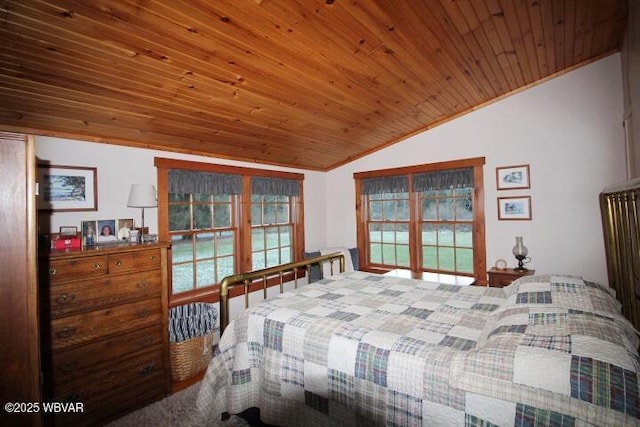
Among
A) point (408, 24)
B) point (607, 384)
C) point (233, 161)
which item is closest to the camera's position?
point (607, 384)

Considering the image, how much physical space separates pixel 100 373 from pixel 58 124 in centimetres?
182

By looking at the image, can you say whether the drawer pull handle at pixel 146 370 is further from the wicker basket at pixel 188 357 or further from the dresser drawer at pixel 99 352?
the wicker basket at pixel 188 357

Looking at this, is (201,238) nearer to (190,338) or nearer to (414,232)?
(190,338)

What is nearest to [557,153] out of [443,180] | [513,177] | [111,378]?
[513,177]

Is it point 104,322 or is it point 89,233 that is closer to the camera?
point 104,322

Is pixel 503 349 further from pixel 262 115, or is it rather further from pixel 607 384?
pixel 262 115

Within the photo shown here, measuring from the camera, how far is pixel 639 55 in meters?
2.20

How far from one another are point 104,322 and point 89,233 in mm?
790

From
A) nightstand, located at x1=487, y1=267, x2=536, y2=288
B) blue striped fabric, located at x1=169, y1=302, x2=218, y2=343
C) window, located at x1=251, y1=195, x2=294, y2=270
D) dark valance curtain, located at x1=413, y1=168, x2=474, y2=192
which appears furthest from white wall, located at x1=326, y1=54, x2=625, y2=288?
blue striped fabric, located at x1=169, y1=302, x2=218, y2=343

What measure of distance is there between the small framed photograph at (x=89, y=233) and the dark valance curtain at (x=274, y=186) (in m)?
1.79

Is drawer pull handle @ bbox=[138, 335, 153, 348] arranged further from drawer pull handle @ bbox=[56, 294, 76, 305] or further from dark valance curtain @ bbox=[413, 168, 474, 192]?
dark valance curtain @ bbox=[413, 168, 474, 192]

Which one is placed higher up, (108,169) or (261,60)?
(261,60)

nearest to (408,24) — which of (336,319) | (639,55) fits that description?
(639,55)

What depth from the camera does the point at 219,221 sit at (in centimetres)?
372
